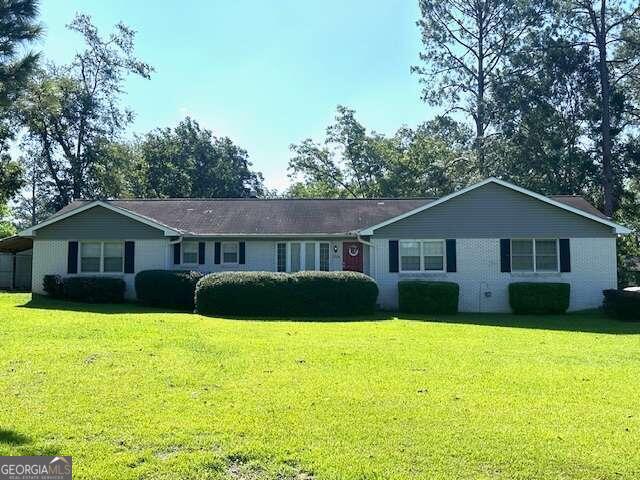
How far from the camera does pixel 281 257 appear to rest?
21.5 meters

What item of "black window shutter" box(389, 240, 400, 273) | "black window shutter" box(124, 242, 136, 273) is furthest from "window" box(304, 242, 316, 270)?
"black window shutter" box(124, 242, 136, 273)

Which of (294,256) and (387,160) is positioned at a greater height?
(387,160)

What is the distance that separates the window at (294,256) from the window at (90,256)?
736cm

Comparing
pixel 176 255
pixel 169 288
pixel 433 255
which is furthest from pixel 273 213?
pixel 433 255

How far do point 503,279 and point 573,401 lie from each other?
13479mm

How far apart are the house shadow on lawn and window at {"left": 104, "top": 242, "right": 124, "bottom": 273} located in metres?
10.9

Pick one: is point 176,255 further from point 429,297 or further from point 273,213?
point 429,297

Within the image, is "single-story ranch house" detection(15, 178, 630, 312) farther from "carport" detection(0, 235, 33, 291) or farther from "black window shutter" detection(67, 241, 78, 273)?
"carport" detection(0, 235, 33, 291)

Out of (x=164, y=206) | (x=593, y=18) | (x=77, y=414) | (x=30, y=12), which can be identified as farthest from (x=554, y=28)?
(x=77, y=414)

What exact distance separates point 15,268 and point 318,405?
25.7m

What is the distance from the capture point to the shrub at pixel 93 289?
19.4 meters

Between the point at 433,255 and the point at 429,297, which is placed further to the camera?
the point at 433,255

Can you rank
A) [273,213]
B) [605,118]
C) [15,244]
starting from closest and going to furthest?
[273,213]
[15,244]
[605,118]

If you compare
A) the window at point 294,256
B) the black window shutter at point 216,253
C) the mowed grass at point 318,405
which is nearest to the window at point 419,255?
the window at point 294,256
